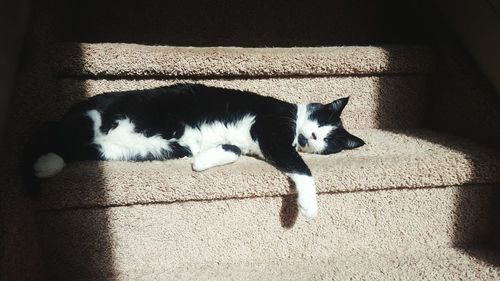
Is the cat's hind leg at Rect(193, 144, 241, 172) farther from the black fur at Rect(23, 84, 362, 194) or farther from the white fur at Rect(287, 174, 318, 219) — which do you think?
the white fur at Rect(287, 174, 318, 219)

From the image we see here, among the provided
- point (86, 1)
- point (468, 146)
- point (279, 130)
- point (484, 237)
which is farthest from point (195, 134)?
point (484, 237)

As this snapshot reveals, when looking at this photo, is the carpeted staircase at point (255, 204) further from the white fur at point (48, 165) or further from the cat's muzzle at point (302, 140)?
the cat's muzzle at point (302, 140)

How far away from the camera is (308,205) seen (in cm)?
94

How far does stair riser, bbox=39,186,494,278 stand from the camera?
94 centimetres

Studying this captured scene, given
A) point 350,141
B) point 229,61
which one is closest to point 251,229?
point 350,141

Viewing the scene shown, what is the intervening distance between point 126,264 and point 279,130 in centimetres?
58

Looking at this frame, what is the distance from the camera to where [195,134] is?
117 cm

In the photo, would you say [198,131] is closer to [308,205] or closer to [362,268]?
[308,205]

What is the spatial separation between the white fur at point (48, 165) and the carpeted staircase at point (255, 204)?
2cm

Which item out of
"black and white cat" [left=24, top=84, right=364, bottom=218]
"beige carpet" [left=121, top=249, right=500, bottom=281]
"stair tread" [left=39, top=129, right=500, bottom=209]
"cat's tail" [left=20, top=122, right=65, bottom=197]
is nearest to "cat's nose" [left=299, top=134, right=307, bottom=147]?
"black and white cat" [left=24, top=84, right=364, bottom=218]

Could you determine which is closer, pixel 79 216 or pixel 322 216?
pixel 79 216

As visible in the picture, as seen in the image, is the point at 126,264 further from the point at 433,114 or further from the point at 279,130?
the point at 433,114

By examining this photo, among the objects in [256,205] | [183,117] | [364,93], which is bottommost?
[256,205]

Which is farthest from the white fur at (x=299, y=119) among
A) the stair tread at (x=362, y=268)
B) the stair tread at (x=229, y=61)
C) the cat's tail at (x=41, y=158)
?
the cat's tail at (x=41, y=158)
